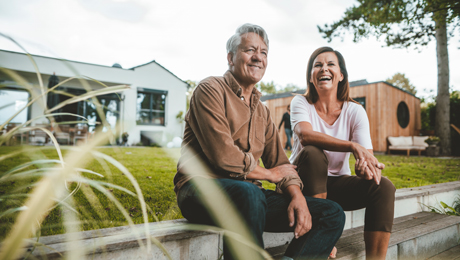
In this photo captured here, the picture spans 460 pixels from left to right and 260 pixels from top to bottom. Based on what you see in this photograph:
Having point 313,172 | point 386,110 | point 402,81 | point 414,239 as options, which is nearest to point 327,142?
point 313,172

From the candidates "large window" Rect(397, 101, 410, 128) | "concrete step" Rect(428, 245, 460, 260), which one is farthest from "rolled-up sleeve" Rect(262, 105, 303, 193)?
"large window" Rect(397, 101, 410, 128)

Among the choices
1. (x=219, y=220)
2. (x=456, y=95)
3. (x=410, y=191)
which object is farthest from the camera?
(x=456, y=95)

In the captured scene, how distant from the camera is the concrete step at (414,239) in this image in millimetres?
1629

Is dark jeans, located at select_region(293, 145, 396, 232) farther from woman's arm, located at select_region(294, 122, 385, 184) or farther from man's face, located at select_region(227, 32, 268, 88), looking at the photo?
man's face, located at select_region(227, 32, 268, 88)

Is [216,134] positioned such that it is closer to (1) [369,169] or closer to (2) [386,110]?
(1) [369,169]

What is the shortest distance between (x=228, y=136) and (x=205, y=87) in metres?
0.30

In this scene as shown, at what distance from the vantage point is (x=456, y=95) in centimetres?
1170

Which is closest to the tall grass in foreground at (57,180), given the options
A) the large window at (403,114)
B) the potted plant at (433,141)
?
the potted plant at (433,141)

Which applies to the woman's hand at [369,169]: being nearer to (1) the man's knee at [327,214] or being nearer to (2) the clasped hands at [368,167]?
(2) the clasped hands at [368,167]

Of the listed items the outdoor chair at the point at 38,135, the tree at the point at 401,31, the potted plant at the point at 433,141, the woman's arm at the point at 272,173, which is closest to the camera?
the outdoor chair at the point at 38,135

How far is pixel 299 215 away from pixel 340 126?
802mm

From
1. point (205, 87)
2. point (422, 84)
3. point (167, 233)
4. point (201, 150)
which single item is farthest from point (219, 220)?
point (422, 84)

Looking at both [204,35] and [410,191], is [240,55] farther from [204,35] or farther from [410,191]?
[410,191]

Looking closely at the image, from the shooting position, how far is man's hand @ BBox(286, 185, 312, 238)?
124 centimetres
